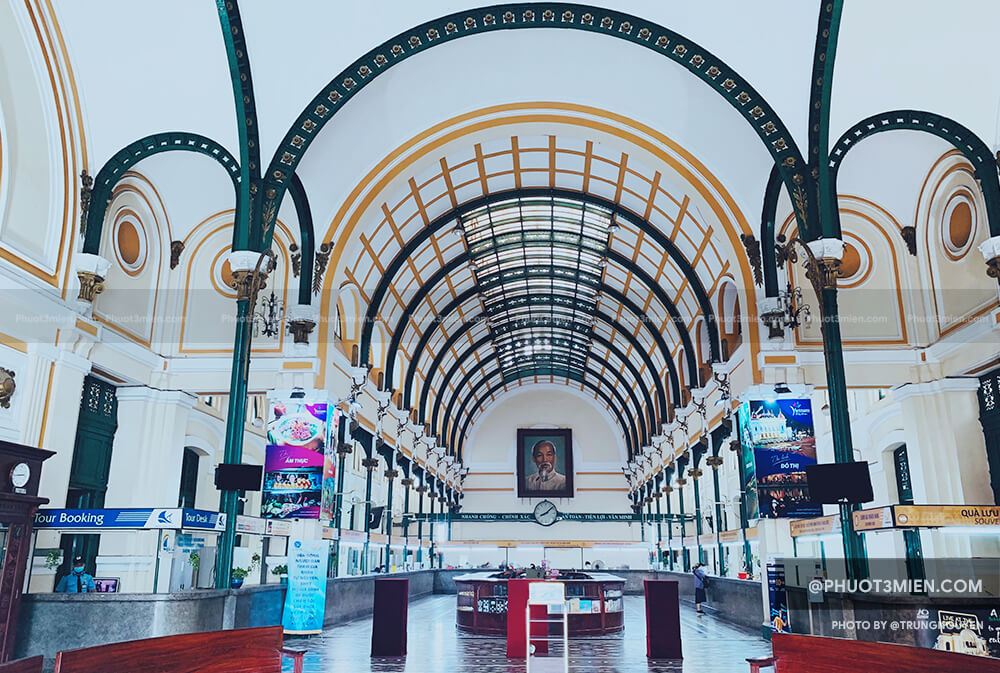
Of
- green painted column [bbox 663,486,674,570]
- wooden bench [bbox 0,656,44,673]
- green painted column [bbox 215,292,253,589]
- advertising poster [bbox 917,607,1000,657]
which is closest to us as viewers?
wooden bench [bbox 0,656,44,673]

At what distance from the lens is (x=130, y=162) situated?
13242 mm

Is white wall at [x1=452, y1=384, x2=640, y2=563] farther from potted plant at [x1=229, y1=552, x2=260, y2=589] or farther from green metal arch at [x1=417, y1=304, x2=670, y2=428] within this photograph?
potted plant at [x1=229, y1=552, x2=260, y2=589]

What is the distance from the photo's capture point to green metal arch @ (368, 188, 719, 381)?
1986 centimetres

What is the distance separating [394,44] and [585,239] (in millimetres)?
12473

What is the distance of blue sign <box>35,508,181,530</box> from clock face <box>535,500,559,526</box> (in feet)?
114

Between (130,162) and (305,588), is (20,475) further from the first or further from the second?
(130,162)

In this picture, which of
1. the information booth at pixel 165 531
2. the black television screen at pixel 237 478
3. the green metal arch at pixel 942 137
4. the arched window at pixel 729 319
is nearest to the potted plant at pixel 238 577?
the information booth at pixel 165 531

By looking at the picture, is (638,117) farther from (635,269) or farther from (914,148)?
(635,269)

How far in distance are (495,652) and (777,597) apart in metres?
5.13

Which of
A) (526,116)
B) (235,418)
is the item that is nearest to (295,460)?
(235,418)

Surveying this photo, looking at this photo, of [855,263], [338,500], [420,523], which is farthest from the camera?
[420,523]

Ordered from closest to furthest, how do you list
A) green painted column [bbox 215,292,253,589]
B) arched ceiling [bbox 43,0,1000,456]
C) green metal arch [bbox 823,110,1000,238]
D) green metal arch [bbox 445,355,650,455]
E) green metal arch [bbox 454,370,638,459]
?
green painted column [bbox 215,292,253,589]
green metal arch [bbox 823,110,1000,238]
arched ceiling [bbox 43,0,1000,456]
green metal arch [bbox 445,355,650,455]
green metal arch [bbox 454,370,638,459]

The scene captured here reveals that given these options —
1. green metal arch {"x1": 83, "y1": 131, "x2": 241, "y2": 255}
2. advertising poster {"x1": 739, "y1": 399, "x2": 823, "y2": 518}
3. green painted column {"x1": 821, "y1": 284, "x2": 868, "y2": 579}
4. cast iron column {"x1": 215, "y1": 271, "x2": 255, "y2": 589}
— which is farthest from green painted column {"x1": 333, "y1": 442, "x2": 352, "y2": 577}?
green painted column {"x1": 821, "y1": 284, "x2": 868, "y2": 579}

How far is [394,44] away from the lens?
43.9 ft
